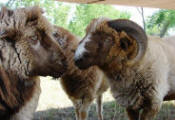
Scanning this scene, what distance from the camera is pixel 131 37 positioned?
3768 millimetres

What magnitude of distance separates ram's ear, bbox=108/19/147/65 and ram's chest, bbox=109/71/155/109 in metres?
0.20

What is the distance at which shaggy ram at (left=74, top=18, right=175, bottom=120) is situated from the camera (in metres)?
3.66

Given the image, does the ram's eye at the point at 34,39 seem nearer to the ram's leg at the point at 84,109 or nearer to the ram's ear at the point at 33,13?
the ram's ear at the point at 33,13

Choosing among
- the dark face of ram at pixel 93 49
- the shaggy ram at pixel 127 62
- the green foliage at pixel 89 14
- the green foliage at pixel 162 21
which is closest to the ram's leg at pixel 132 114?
the shaggy ram at pixel 127 62

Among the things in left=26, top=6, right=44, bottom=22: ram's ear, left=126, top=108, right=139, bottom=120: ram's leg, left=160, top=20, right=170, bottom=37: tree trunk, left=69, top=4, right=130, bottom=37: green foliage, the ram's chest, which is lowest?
left=69, top=4, right=130, bottom=37: green foliage

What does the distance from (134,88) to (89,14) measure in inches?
391

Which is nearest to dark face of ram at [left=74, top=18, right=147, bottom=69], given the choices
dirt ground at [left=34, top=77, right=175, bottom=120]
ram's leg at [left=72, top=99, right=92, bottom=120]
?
ram's leg at [left=72, top=99, right=92, bottom=120]

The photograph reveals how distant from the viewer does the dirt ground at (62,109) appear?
260 inches

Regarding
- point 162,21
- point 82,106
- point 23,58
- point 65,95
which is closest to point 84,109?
point 82,106

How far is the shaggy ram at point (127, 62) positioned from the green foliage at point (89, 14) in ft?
26.0

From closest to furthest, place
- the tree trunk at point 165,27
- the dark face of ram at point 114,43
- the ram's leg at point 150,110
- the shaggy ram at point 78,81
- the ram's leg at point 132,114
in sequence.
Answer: the dark face of ram at point 114,43 → the ram's leg at point 150,110 → the ram's leg at point 132,114 → the shaggy ram at point 78,81 → the tree trunk at point 165,27

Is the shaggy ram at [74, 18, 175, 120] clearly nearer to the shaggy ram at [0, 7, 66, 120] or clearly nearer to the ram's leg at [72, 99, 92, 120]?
the shaggy ram at [0, 7, 66, 120]

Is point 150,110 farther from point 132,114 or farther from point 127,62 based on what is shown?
point 127,62

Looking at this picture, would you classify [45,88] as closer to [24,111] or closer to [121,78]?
[121,78]
